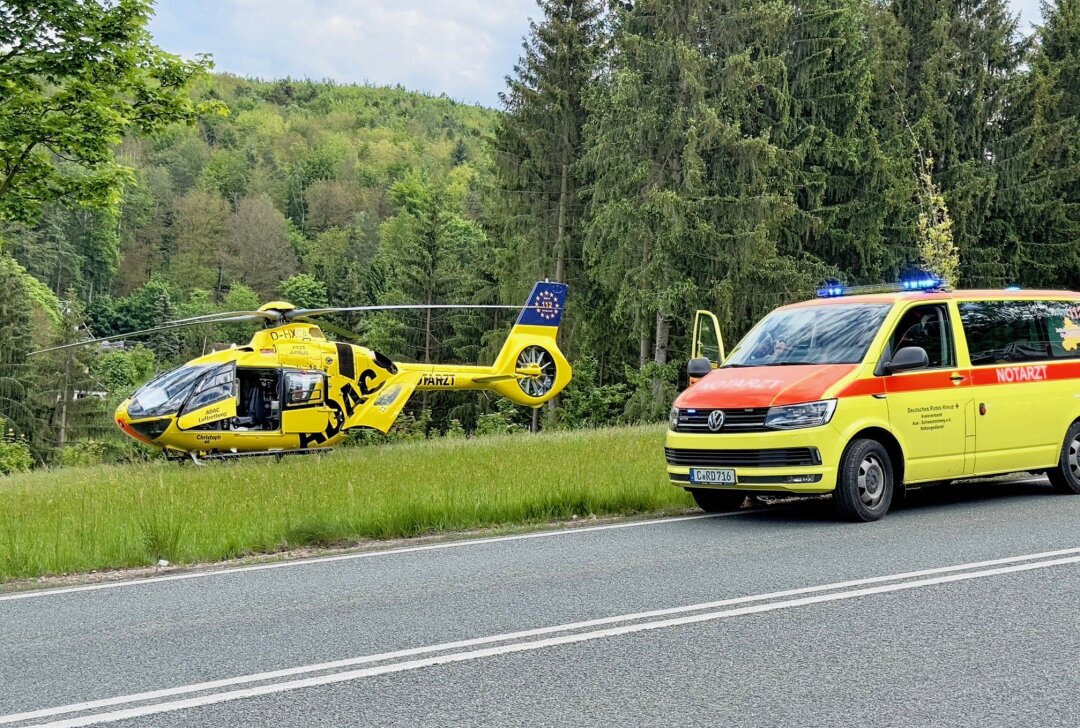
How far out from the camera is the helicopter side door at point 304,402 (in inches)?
724

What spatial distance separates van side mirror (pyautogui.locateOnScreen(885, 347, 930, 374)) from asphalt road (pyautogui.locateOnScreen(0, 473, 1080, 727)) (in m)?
1.63

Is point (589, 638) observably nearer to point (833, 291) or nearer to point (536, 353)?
point (833, 291)

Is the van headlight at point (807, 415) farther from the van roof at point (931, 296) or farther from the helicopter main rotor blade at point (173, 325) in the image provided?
the helicopter main rotor blade at point (173, 325)

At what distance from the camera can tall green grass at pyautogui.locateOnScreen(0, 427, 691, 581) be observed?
30.2ft

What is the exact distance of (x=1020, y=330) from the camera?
11.1 metres

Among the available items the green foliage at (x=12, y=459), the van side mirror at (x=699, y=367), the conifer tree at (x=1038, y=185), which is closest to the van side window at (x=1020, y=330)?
the van side mirror at (x=699, y=367)

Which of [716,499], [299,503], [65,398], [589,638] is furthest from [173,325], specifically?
[65,398]

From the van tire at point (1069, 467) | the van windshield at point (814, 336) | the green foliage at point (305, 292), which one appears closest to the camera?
the van windshield at point (814, 336)

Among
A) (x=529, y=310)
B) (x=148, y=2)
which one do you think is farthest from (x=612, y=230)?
(x=148, y=2)

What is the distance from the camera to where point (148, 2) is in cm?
2005

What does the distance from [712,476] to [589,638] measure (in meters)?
4.33

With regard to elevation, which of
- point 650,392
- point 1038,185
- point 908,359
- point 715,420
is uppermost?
point 1038,185

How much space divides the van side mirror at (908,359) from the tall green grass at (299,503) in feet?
8.72

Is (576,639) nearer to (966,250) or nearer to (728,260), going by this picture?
(728,260)
